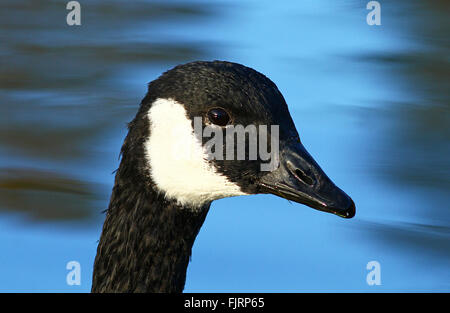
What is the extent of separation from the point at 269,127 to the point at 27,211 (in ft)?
11.0

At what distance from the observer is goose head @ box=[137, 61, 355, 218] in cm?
461

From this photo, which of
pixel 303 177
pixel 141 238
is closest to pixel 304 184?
pixel 303 177

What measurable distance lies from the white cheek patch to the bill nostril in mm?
416

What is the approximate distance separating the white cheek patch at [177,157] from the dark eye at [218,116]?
110 mm

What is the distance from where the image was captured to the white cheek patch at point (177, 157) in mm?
4609

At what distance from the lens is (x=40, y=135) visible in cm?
849

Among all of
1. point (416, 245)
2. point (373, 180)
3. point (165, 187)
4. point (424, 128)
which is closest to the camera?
point (165, 187)

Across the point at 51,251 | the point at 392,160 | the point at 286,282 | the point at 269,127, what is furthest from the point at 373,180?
the point at 269,127

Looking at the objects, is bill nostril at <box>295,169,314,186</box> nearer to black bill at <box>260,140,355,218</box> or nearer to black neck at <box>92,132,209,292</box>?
black bill at <box>260,140,355,218</box>

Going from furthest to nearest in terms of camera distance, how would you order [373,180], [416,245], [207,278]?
[373,180]
[416,245]
[207,278]

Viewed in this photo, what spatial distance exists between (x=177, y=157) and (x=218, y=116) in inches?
11.1

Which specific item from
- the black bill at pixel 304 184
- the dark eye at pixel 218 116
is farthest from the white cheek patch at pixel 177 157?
the black bill at pixel 304 184

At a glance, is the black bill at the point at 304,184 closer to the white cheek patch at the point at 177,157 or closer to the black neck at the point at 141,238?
the white cheek patch at the point at 177,157

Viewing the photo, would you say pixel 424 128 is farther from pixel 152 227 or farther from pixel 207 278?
pixel 152 227
